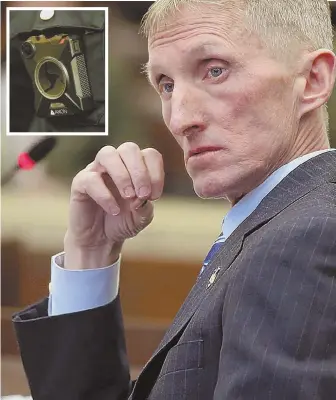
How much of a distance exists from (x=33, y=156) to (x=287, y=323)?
1.27m

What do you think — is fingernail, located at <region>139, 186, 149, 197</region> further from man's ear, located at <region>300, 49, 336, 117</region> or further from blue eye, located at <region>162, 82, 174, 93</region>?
man's ear, located at <region>300, 49, 336, 117</region>

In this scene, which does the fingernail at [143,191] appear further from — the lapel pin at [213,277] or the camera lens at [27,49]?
the camera lens at [27,49]

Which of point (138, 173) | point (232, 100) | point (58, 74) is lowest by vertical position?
point (138, 173)

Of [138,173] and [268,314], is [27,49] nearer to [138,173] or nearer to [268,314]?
[138,173]

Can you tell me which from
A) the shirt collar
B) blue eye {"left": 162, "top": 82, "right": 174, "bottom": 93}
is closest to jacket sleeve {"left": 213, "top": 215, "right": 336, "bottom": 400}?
the shirt collar

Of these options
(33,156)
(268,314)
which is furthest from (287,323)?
(33,156)

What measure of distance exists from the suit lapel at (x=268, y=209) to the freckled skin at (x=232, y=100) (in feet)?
0.23

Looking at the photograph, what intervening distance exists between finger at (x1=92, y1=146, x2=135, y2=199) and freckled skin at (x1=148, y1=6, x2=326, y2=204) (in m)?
0.15

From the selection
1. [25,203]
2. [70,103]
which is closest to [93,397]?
[25,203]

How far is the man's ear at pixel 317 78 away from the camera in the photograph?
0.83m

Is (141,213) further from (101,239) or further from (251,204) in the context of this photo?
(251,204)

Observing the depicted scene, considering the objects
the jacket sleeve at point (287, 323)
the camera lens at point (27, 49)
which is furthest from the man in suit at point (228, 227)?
the camera lens at point (27, 49)

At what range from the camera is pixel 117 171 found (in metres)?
0.95

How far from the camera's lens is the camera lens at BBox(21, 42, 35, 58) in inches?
66.8
